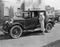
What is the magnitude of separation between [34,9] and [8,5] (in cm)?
1278

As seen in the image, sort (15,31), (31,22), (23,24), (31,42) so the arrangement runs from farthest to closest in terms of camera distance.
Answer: (31,22), (23,24), (15,31), (31,42)

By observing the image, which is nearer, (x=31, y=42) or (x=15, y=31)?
(x=31, y=42)

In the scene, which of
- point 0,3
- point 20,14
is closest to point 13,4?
point 0,3

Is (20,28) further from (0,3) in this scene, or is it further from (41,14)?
(0,3)

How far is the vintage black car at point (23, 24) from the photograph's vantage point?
8.19 meters

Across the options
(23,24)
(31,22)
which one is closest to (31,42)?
(23,24)

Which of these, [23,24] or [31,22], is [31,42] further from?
[31,22]

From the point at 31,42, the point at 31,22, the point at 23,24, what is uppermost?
the point at 31,22

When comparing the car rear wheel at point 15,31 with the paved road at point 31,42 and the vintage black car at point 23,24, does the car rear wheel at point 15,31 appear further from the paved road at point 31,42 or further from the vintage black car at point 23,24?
the paved road at point 31,42

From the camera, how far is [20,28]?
27.3ft

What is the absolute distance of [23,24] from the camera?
8578 mm

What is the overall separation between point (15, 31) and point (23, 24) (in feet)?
2.42

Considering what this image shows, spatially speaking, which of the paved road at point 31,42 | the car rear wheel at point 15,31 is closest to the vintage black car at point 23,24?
the car rear wheel at point 15,31

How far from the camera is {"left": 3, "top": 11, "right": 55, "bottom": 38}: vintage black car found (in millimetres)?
8188
